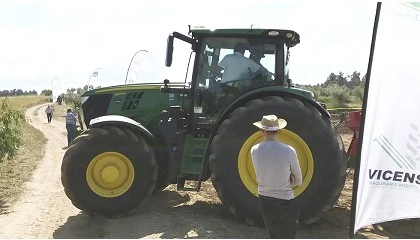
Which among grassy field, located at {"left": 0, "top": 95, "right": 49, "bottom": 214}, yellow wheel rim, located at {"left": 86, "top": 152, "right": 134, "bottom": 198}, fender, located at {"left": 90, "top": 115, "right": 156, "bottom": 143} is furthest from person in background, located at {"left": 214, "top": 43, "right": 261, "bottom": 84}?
grassy field, located at {"left": 0, "top": 95, "right": 49, "bottom": 214}

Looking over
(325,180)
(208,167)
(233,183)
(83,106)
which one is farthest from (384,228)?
(83,106)

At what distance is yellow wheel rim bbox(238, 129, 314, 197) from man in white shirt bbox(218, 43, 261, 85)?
1038mm

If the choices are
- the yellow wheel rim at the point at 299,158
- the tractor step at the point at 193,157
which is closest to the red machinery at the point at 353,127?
the yellow wheel rim at the point at 299,158

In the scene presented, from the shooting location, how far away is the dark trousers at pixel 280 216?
449 centimetres

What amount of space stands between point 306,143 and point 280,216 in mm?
1838

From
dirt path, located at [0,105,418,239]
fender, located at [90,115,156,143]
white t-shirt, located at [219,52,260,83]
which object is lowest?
dirt path, located at [0,105,418,239]

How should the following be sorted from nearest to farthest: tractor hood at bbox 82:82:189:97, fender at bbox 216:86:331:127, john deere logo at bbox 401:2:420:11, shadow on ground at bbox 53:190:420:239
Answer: john deere logo at bbox 401:2:420:11
shadow on ground at bbox 53:190:420:239
fender at bbox 216:86:331:127
tractor hood at bbox 82:82:189:97

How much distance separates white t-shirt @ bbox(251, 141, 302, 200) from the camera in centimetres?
433

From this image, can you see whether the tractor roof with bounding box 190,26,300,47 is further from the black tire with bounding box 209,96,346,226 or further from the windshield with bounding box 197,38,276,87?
the black tire with bounding box 209,96,346,226

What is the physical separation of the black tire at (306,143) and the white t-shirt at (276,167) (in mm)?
1743

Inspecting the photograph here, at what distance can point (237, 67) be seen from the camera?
686 cm

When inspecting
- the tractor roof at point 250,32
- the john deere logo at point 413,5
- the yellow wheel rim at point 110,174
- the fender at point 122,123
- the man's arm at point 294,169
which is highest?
the tractor roof at point 250,32

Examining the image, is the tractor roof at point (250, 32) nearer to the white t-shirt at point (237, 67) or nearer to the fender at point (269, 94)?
the white t-shirt at point (237, 67)

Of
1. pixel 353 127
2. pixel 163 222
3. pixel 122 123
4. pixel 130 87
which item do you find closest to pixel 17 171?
pixel 130 87
